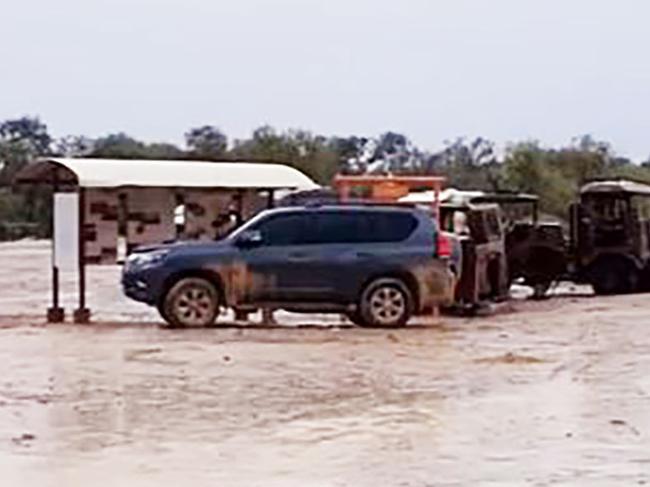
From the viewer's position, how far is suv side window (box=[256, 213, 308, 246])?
86.5 ft

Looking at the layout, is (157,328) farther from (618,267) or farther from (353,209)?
(618,267)

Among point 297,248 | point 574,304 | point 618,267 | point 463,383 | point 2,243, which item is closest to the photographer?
point 463,383

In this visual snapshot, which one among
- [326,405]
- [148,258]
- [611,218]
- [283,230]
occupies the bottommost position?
[326,405]

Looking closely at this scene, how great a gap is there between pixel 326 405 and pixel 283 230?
10.2 m

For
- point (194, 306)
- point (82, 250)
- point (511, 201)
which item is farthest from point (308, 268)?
point (511, 201)

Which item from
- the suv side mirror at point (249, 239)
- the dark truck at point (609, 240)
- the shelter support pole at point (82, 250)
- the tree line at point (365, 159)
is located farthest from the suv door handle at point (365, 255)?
the tree line at point (365, 159)

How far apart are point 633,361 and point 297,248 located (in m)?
6.71

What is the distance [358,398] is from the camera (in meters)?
17.0

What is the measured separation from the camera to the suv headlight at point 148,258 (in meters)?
26.2

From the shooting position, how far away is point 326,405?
53.8 ft

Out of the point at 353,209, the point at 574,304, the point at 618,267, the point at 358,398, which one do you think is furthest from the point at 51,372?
the point at 618,267

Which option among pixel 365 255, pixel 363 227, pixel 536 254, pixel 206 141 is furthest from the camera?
pixel 206 141

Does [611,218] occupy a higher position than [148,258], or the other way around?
[611,218]

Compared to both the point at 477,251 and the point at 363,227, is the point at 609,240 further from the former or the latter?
the point at 363,227
